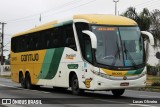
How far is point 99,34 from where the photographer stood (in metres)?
18.8

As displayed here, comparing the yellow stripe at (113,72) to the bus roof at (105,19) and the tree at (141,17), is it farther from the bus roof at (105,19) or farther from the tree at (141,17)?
the tree at (141,17)

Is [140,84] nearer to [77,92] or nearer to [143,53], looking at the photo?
[143,53]

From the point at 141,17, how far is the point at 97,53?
35382mm

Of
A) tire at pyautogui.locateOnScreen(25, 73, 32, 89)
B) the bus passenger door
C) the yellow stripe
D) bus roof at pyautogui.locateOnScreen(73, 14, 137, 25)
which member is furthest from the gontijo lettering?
the yellow stripe

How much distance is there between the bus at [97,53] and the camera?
18.4m

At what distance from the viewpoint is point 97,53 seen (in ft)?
60.7

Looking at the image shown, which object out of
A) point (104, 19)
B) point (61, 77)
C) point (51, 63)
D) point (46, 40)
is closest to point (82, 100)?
point (104, 19)

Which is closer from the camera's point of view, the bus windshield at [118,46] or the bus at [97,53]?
the bus at [97,53]

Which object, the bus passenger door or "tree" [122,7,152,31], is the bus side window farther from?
"tree" [122,7,152,31]

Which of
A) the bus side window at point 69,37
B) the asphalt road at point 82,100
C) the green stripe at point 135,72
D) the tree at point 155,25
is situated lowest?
the asphalt road at point 82,100

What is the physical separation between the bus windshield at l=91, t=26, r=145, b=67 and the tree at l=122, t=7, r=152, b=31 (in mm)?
32993

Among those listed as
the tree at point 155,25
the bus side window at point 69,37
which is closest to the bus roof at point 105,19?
the bus side window at point 69,37

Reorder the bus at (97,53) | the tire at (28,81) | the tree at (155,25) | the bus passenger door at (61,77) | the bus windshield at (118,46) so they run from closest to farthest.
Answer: the bus at (97,53) < the bus windshield at (118,46) < the bus passenger door at (61,77) < the tire at (28,81) < the tree at (155,25)

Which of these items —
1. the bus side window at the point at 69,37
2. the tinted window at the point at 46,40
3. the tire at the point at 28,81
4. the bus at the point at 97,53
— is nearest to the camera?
the bus at the point at 97,53
